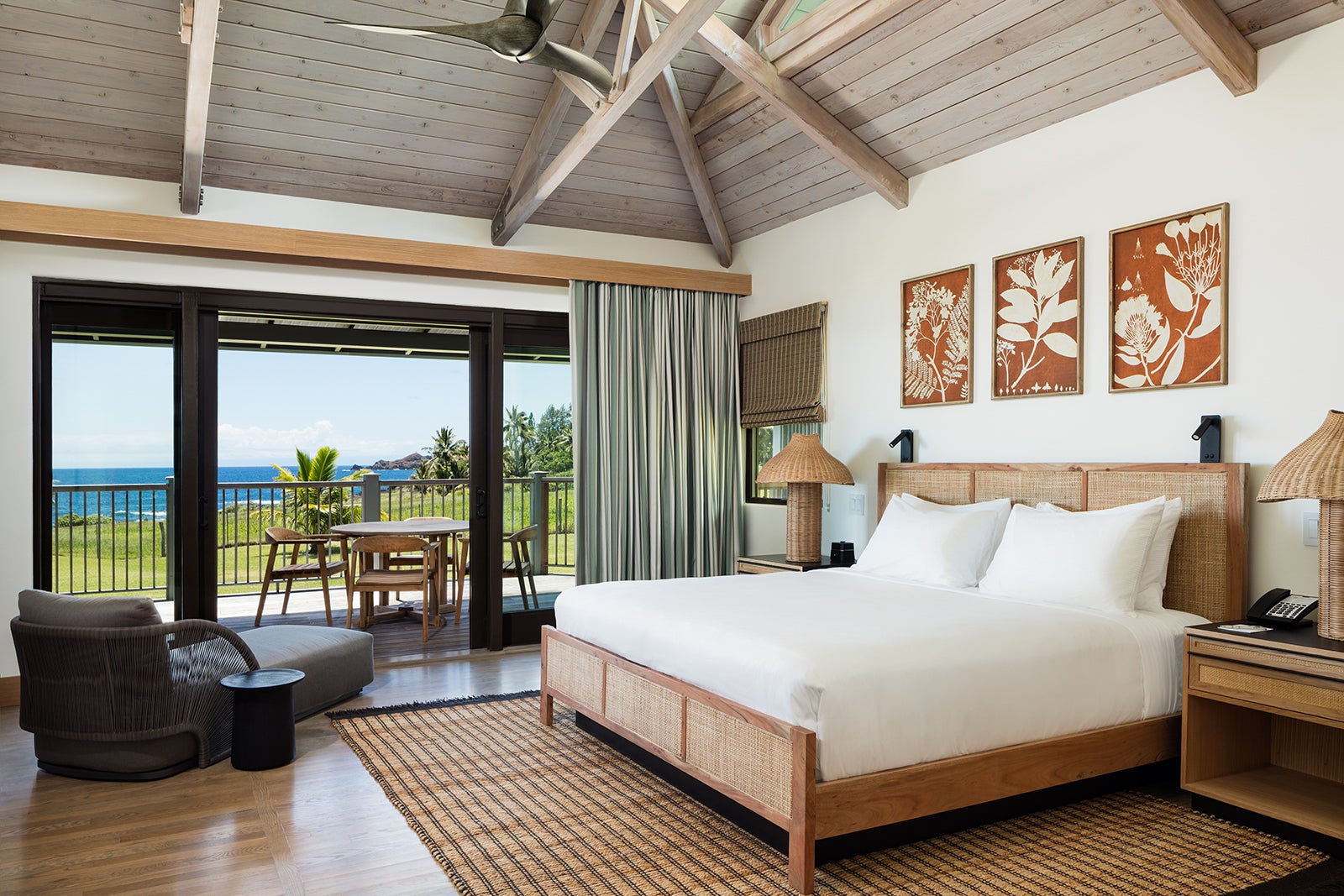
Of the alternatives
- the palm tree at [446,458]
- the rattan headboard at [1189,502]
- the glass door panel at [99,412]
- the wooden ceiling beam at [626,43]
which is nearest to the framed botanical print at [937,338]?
the rattan headboard at [1189,502]

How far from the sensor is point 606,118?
4.16 metres

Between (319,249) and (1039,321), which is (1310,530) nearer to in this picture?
(1039,321)

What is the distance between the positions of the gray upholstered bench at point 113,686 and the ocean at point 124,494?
1.53m

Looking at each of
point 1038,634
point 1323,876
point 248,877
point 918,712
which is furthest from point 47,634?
point 1323,876

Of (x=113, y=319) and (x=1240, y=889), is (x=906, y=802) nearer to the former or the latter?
(x=1240, y=889)

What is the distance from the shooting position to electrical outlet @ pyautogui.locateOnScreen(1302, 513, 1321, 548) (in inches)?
120

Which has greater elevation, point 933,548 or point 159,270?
point 159,270

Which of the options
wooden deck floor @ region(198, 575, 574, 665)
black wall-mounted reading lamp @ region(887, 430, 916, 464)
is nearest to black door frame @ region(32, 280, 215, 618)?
wooden deck floor @ region(198, 575, 574, 665)

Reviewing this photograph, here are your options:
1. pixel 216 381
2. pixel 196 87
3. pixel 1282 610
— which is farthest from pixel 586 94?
pixel 1282 610

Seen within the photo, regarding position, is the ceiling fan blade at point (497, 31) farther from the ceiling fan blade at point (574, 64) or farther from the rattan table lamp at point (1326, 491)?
the rattan table lamp at point (1326, 491)

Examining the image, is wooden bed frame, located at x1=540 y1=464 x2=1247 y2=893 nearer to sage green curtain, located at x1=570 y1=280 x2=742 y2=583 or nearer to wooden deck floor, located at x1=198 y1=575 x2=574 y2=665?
sage green curtain, located at x1=570 y1=280 x2=742 y2=583

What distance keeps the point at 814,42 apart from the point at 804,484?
2.18 m

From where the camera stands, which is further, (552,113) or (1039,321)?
(552,113)

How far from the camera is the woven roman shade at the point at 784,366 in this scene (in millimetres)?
5359
